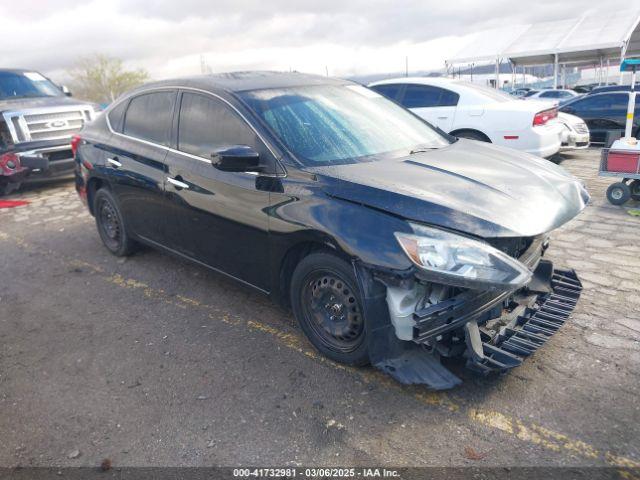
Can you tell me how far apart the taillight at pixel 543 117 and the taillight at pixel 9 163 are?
8.43 metres

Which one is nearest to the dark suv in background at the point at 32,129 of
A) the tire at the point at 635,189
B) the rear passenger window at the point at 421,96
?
the rear passenger window at the point at 421,96

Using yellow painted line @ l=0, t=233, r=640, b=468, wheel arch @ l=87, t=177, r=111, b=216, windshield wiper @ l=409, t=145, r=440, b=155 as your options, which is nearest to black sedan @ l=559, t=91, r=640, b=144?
windshield wiper @ l=409, t=145, r=440, b=155

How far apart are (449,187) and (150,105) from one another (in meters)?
2.82

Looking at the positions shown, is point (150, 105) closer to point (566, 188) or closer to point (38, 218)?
point (566, 188)

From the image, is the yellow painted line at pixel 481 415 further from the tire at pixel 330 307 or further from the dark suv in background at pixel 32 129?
the dark suv in background at pixel 32 129

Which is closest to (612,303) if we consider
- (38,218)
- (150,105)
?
(150,105)

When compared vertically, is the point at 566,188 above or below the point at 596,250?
above

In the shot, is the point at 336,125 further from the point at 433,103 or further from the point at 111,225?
the point at 433,103

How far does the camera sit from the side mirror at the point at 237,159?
3070mm

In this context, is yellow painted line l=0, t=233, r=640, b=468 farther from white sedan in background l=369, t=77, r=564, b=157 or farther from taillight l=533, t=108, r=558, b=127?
taillight l=533, t=108, r=558, b=127

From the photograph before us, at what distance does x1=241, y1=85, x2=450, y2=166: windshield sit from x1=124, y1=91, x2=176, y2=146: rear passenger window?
910mm

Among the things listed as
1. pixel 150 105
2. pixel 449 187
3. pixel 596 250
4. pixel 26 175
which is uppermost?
pixel 150 105

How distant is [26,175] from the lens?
8.33m

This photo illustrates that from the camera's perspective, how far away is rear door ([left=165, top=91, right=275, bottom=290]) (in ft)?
10.8
